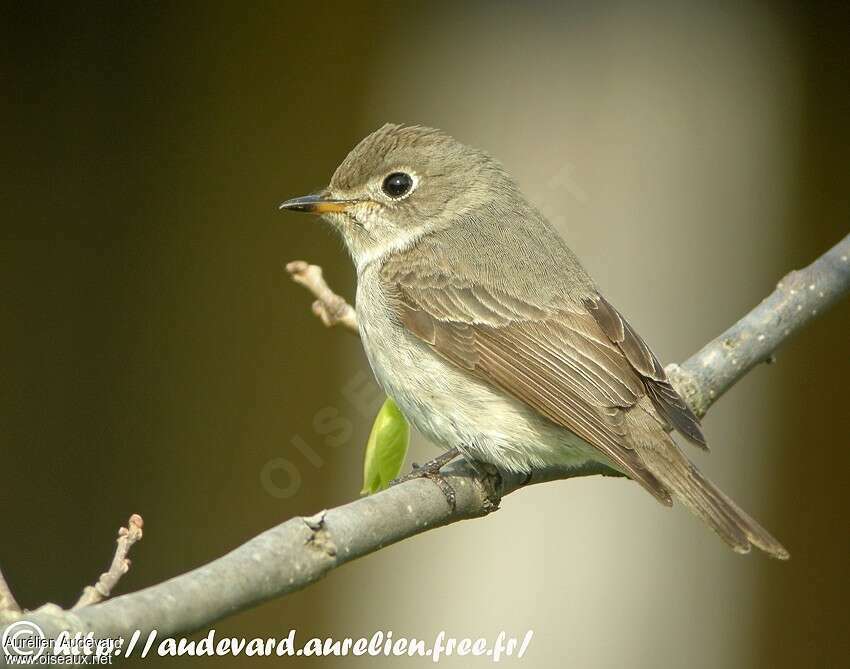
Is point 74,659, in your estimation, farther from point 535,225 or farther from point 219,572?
point 535,225

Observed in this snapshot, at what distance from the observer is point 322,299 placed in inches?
153

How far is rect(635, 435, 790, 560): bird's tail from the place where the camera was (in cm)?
337

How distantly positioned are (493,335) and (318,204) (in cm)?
95

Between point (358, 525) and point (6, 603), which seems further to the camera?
point (358, 525)

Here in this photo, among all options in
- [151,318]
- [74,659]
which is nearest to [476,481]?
[74,659]

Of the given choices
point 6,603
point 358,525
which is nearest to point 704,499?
point 358,525

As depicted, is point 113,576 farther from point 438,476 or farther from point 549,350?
point 549,350

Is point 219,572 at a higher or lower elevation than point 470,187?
lower

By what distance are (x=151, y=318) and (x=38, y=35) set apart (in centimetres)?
181

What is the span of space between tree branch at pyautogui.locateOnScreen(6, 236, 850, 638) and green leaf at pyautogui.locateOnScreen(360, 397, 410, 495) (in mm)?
187

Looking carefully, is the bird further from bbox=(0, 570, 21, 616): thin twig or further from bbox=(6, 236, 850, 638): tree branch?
bbox=(0, 570, 21, 616): thin twig

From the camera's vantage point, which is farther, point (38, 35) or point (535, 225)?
point (38, 35)

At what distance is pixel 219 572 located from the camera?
2.37 meters

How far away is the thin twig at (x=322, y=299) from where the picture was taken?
378 centimetres
